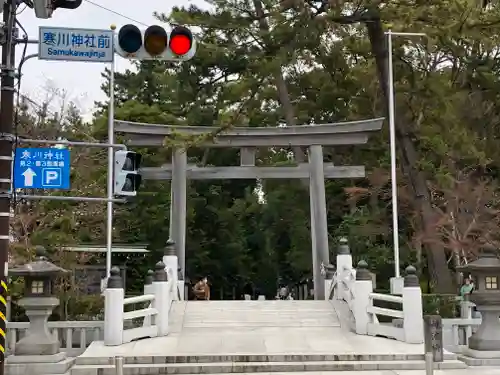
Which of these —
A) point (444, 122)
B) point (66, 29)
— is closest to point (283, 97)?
point (444, 122)

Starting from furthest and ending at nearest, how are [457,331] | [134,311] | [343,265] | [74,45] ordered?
[343,265]
[457,331]
[134,311]
[74,45]

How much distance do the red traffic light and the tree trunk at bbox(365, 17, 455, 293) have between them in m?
16.2

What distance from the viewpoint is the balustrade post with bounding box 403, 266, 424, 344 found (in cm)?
1275

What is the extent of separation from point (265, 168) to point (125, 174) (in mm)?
14082

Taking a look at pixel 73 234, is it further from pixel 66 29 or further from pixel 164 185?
pixel 66 29

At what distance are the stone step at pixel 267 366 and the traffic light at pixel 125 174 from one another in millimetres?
4125

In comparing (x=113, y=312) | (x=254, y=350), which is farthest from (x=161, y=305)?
(x=254, y=350)

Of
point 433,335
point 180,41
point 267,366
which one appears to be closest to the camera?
point 180,41

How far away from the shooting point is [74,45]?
837cm

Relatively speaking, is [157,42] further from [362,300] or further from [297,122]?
[297,122]

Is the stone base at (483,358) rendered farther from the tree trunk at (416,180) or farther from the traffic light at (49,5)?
the tree trunk at (416,180)

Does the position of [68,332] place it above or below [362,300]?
below

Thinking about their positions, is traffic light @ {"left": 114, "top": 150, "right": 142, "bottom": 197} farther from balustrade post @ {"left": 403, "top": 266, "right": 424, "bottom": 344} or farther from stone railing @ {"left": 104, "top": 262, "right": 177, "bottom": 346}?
balustrade post @ {"left": 403, "top": 266, "right": 424, "bottom": 344}

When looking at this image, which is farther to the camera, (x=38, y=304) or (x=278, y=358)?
(x=38, y=304)
